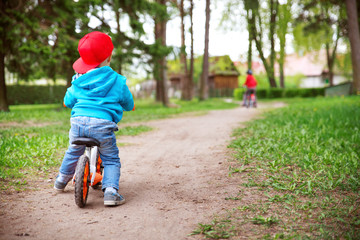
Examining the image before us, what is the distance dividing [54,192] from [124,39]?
509 inches

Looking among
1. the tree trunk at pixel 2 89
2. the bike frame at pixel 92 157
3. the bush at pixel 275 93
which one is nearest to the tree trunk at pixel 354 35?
the bush at pixel 275 93

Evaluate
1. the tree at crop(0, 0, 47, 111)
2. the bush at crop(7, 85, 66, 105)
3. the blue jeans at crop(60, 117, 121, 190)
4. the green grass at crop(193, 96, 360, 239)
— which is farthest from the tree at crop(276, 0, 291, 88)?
the blue jeans at crop(60, 117, 121, 190)

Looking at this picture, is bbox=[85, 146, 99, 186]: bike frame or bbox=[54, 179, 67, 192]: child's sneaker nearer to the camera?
bbox=[85, 146, 99, 186]: bike frame

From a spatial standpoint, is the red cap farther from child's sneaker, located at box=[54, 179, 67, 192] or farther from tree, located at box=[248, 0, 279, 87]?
tree, located at box=[248, 0, 279, 87]

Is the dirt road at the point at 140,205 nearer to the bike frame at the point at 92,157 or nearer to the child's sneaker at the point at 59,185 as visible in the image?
the child's sneaker at the point at 59,185

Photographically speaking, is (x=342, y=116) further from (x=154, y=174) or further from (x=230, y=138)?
(x=154, y=174)

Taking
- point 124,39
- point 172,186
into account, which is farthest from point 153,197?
point 124,39

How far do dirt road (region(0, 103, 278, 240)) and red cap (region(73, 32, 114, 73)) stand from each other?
1.37 m

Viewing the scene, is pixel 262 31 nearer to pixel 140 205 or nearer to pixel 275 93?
pixel 275 93

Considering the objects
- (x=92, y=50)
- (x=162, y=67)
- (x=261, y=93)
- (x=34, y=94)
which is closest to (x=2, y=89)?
(x=162, y=67)

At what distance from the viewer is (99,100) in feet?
9.96

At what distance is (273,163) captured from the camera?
437 cm

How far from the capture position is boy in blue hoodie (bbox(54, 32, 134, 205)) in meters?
3.00

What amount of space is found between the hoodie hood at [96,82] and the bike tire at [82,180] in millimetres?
629
